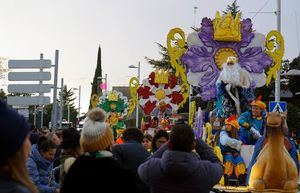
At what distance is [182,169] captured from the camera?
4.01 metres

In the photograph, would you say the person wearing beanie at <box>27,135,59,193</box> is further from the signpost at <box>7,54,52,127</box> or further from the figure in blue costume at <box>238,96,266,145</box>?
the signpost at <box>7,54,52,127</box>

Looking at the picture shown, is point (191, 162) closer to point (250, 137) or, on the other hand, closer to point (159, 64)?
point (250, 137)

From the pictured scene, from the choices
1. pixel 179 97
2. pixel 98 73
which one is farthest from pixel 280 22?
pixel 98 73

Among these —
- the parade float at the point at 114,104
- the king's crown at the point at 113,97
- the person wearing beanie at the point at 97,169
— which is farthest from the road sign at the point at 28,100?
the person wearing beanie at the point at 97,169

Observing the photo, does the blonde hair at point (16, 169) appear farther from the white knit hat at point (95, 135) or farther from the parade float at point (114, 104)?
the parade float at point (114, 104)

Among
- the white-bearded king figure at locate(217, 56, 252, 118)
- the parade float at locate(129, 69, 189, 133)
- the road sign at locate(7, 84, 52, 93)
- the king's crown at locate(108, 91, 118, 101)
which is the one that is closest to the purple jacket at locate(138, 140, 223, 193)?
the white-bearded king figure at locate(217, 56, 252, 118)

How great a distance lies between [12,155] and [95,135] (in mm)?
1445

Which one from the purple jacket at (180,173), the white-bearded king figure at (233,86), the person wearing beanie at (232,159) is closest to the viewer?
the purple jacket at (180,173)

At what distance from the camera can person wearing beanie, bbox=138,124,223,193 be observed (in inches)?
159

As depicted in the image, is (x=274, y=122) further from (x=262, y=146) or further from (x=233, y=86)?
(x=233, y=86)

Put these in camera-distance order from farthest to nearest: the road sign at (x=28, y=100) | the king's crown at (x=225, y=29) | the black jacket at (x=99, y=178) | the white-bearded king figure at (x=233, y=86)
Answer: the road sign at (x=28, y=100), the king's crown at (x=225, y=29), the white-bearded king figure at (x=233, y=86), the black jacket at (x=99, y=178)

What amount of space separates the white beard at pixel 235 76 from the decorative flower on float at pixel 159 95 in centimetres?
965

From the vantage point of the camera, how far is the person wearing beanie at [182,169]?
4031 millimetres

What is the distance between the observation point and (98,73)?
66.0m
